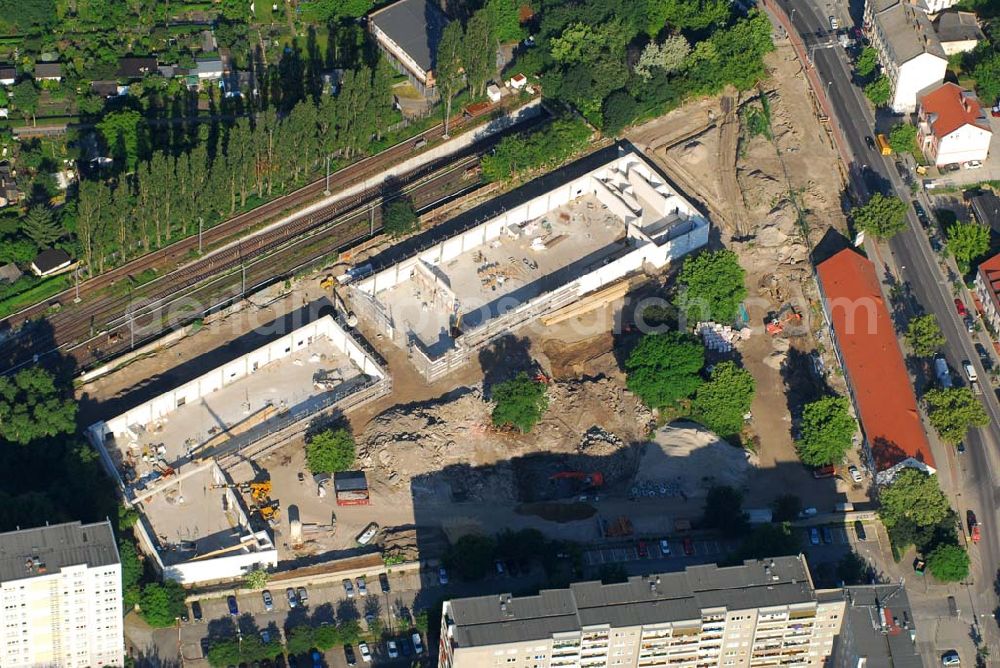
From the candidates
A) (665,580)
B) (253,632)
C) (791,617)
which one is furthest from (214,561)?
(791,617)

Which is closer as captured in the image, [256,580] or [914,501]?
[256,580]

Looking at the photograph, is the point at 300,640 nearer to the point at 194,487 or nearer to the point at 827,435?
the point at 194,487

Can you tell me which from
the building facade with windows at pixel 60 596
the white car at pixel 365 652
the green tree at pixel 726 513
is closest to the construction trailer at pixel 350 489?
the white car at pixel 365 652

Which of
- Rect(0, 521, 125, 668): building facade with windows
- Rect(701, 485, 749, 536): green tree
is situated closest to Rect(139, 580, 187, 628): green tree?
Rect(0, 521, 125, 668): building facade with windows

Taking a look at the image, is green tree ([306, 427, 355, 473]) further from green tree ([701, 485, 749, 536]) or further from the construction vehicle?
the construction vehicle

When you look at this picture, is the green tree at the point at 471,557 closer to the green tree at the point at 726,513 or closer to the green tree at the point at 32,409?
the green tree at the point at 726,513

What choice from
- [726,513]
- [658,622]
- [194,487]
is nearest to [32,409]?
Result: [194,487]
